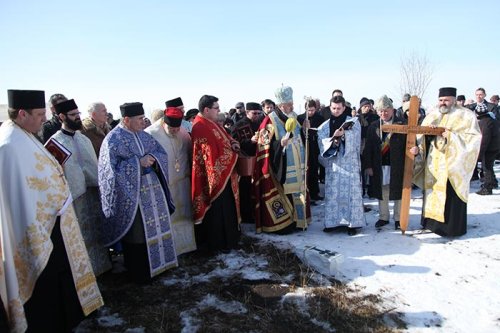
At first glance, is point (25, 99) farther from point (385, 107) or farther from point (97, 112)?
point (385, 107)

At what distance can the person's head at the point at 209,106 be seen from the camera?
17.7 feet

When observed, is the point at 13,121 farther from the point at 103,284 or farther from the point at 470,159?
the point at 470,159

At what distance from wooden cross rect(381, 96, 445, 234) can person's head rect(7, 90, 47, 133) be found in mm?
4592

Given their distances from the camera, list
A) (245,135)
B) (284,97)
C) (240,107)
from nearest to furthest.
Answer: (284,97), (245,135), (240,107)

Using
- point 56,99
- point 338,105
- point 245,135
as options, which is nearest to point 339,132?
point 338,105

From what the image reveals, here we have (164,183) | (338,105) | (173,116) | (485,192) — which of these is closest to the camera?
(164,183)

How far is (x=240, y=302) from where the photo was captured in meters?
3.98

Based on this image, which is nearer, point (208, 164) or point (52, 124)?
point (52, 124)

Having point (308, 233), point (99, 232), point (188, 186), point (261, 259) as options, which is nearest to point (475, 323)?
point (261, 259)

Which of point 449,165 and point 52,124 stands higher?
point 52,124

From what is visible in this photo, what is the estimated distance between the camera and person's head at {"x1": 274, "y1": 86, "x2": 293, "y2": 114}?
6.25 m

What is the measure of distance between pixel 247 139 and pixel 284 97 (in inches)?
38.1

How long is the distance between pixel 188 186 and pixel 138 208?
A: 129 cm

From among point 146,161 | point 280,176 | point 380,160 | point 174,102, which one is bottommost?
point 280,176
